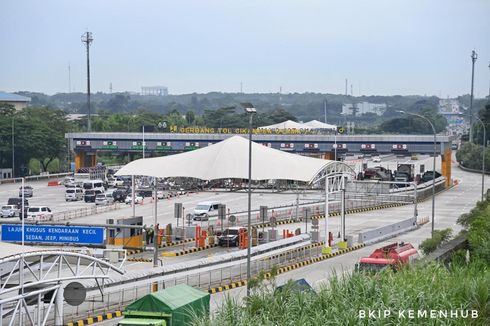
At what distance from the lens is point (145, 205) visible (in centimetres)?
7312

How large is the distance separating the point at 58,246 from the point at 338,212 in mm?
28055

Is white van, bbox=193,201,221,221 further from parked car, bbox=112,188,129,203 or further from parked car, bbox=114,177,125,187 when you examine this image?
parked car, bbox=114,177,125,187

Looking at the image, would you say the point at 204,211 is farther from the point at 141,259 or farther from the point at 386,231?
the point at 141,259

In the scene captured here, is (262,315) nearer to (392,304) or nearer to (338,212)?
(392,304)

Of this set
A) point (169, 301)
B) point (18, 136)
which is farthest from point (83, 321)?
point (18, 136)

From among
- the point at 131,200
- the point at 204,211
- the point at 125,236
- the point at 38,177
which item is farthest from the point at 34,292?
the point at 38,177

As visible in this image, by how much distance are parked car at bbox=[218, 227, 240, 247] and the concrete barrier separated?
7102mm

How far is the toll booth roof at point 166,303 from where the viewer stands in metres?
24.6

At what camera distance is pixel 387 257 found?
120 ft

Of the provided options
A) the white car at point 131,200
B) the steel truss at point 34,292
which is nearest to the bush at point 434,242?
the steel truss at point 34,292

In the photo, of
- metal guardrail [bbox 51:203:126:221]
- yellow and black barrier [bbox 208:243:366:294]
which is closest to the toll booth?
yellow and black barrier [bbox 208:243:366:294]

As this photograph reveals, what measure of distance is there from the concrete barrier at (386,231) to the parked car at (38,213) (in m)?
20.1

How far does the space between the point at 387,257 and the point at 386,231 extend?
18705 millimetres

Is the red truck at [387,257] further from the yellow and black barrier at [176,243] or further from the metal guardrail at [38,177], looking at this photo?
the metal guardrail at [38,177]
